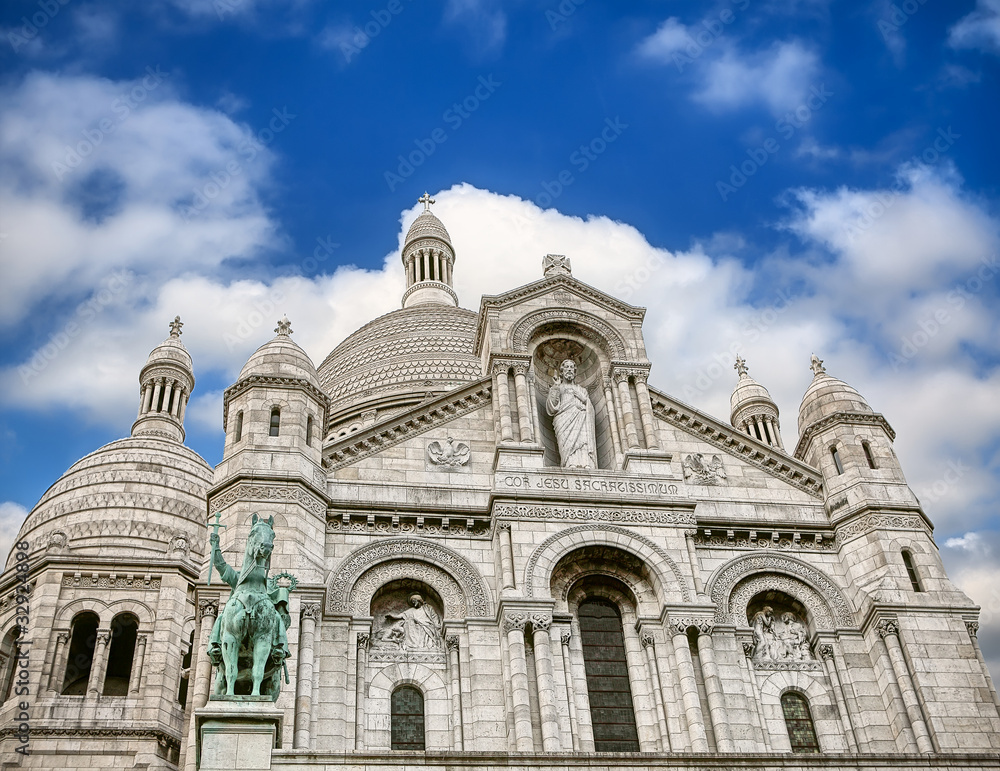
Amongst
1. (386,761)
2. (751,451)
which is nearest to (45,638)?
(386,761)

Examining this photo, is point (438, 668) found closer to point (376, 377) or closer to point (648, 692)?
point (648, 692)

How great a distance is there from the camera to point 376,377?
1896 inches

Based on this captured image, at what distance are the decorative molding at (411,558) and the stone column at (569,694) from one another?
5.69ft

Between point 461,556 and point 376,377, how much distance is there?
2330 cm

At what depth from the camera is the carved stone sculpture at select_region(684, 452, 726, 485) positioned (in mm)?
28312

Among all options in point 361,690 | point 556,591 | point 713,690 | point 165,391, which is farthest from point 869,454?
point 165,391

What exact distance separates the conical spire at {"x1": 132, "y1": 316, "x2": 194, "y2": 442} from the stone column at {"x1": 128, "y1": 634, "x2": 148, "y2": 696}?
483 inches

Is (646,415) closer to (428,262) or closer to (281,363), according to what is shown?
(281,363)

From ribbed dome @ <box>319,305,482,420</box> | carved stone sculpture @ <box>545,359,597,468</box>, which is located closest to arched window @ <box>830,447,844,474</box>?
carved stone sculpture @ <box>545,359,597,468</box>

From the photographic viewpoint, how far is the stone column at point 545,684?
2242 centimetres

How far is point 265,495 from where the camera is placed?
2477cm

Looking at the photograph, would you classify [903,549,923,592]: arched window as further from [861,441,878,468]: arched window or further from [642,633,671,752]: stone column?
[642,633,671,752]: stone column

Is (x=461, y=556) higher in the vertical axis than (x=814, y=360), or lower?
lower

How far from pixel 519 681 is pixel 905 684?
27.2ft
